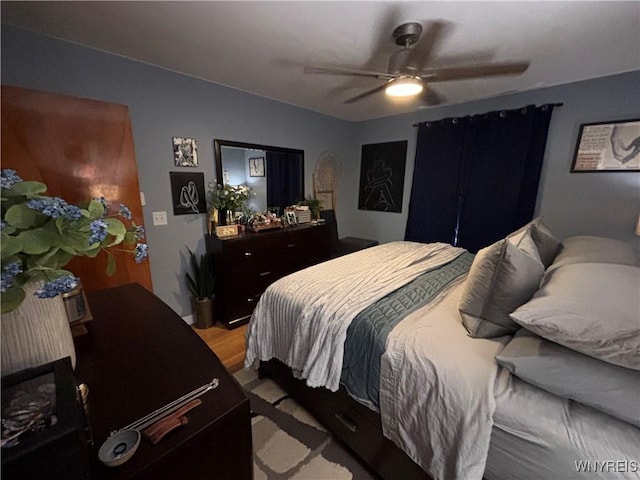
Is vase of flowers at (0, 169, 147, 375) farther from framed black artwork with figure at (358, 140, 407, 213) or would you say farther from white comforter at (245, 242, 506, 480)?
framed black artwork with figure at (358, 140, 407, 213)

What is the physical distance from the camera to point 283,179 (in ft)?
10.6

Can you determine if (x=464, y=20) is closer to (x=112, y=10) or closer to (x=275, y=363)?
(x=112, y=10)

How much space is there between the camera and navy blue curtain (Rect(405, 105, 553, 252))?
8.75 ft

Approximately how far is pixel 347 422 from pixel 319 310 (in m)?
0.59

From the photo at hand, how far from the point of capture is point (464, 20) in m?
1.52

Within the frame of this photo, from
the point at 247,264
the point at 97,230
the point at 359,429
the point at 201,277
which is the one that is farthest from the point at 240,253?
the point at 97,230

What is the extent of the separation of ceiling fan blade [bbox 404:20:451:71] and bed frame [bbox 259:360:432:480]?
1.96 meters

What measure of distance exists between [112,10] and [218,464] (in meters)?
2.22

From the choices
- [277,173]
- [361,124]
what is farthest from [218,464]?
[361,124]

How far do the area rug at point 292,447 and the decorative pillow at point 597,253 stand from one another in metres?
1.48

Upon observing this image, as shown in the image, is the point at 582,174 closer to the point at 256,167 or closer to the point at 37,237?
the point at 256,167

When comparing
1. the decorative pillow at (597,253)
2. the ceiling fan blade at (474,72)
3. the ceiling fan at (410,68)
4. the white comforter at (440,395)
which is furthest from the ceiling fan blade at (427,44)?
the white comforter at (440,395)

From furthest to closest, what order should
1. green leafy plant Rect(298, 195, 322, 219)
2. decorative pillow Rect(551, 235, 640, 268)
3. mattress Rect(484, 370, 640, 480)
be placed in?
green leafy plant Rect(298, 195, 322, 219) → decorative pillow Rect(551, 235, 640, 268) → mattress Rect(484, 370, 640, 480)

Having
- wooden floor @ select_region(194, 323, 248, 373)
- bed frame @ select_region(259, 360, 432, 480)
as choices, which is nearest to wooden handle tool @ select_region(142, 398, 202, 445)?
bed frame @ select_region(259, 360, 432, 480)
